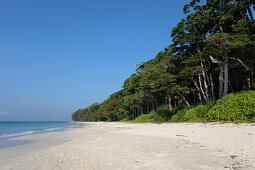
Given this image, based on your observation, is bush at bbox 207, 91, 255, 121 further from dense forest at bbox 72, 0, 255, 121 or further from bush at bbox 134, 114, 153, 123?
bush at bbox 134, 114, 153, 123

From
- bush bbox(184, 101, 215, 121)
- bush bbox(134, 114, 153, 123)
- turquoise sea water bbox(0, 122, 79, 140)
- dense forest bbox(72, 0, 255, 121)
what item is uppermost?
dense forest bbox(72, 0, 255, 121)

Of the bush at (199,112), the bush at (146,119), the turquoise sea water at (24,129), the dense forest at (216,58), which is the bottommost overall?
the turquoise sea water at (24,129)

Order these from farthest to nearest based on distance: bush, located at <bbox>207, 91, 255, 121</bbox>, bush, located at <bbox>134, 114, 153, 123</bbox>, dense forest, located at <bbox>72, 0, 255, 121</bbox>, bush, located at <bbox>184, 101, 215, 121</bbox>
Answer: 1. bush, located at <bbox>134, 114, 153, 123</bbox>
2. bush, located at <bbox>184, 101, 215, 121</bbox>
3. dense forest, located at <bbox>72, 0, 255, 121</bbox>
4. bush, located at <bbox>207, 91, 255, 121</bbox>

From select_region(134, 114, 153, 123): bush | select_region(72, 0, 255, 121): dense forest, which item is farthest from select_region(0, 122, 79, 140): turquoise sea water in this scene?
select_region(72, 0, 255, 121): dense forest

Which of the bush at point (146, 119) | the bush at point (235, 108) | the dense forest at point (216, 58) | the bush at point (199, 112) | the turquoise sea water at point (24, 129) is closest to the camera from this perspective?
the bush at point (235, 108)

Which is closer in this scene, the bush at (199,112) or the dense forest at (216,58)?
the dense forest at (216,58)

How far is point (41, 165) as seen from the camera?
4738mm

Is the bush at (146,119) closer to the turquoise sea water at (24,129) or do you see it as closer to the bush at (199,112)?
the bush at (199,112)

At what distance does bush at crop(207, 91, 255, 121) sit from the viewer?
11.2 meters

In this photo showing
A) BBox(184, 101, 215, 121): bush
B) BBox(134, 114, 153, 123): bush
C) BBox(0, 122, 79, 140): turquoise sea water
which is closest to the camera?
BBox(184, 101, 215, 121): bush

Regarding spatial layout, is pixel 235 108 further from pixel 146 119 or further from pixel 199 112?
pixel 146 119

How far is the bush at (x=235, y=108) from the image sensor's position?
36.6 feet

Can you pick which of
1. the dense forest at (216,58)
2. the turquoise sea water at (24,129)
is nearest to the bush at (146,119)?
the dense forest at (216,58)

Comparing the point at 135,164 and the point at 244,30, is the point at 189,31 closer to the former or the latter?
the point at 244,30
